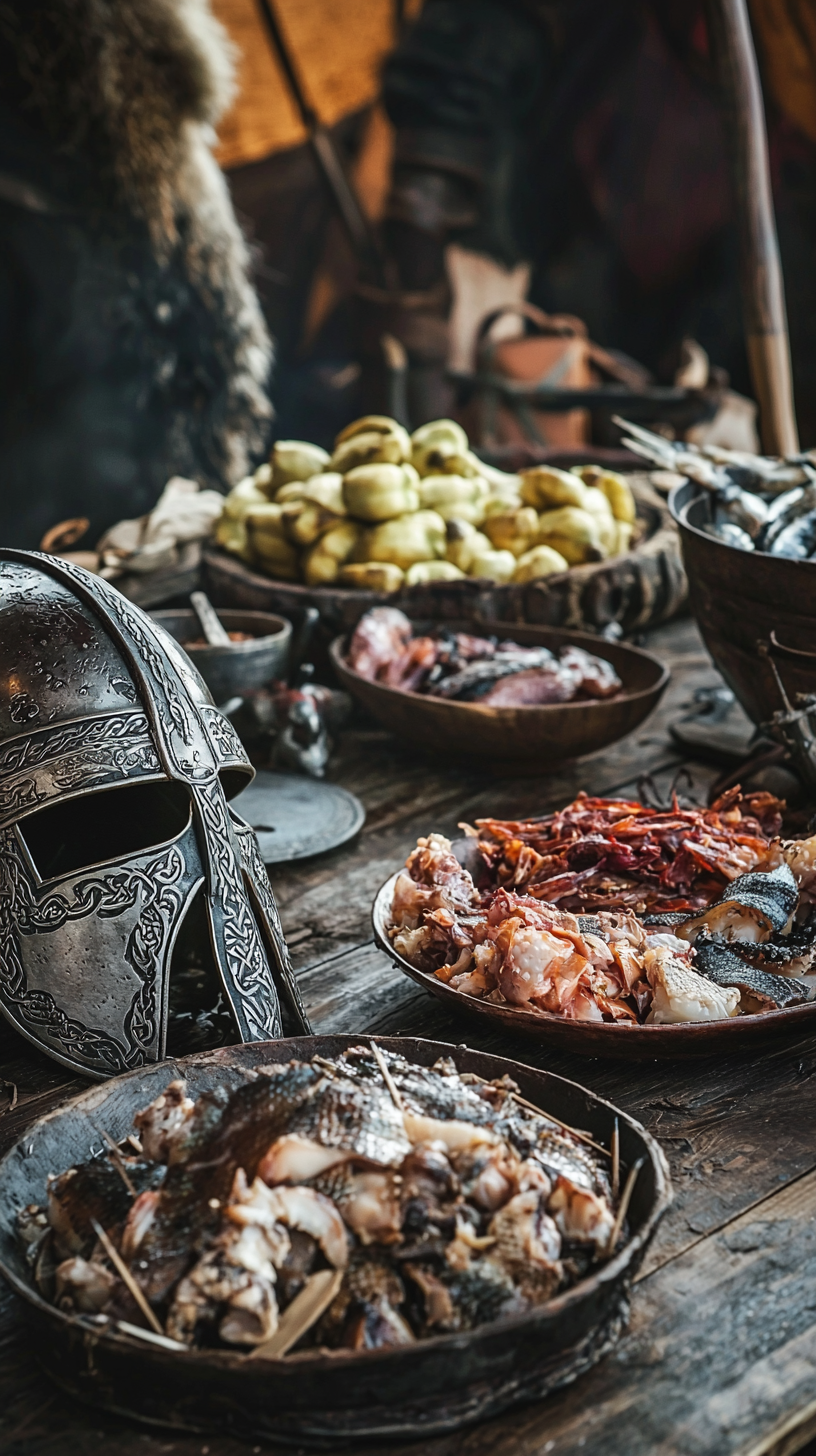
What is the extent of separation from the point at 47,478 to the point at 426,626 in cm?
307

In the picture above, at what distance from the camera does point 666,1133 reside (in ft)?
4.84

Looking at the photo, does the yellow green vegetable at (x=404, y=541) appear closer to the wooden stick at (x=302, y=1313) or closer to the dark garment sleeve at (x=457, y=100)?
the wooden stick at (x=302, y=1313)

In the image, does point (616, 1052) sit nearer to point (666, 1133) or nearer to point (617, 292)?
point (666, 1133)

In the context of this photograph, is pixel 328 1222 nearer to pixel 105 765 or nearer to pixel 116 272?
pixel 105 765

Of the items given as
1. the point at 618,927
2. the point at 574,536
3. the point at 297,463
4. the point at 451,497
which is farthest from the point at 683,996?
the point at 297,463

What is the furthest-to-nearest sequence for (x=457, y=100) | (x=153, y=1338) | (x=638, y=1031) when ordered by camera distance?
(x=457, y=100) → (x=638, y=1031) → (x=153, y=1338)

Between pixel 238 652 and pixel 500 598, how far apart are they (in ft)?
2.46

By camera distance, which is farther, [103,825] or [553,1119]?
[103,825]

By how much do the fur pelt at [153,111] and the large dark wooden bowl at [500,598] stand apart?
8.08 ft

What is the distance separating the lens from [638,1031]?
1.48m

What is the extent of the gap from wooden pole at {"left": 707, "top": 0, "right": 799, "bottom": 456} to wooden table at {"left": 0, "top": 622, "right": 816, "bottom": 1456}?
193cm

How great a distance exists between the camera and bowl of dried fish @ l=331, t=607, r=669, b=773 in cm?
248

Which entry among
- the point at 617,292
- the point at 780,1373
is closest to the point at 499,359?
the point at 617,292

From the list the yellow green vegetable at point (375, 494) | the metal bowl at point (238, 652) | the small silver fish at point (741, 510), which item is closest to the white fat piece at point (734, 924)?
the small silver fish at point (741, 510)
